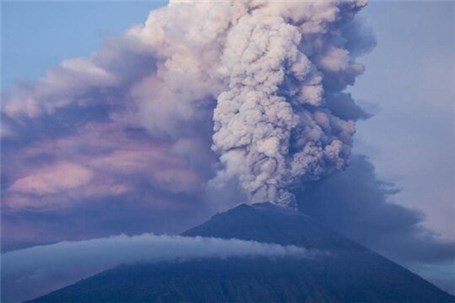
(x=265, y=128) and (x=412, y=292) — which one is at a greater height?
(x=265, y=128)

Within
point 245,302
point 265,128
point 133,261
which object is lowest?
point 245,302

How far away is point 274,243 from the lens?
7200cm

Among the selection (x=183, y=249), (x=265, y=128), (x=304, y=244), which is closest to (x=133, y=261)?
(x=183, y=249)

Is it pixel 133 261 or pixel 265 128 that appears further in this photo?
pixel 133 261

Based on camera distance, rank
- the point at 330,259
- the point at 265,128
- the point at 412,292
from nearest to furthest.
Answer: the point at 265,128, the point at 412,292, the point at 330,259

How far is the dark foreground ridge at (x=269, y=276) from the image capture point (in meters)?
64.1

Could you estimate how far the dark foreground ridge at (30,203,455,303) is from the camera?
64062mm

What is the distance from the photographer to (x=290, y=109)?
203 feet

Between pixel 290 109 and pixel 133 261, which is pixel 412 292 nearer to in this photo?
pixel 290 109

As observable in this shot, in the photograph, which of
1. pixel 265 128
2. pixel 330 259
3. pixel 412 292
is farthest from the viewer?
pixel 330 259

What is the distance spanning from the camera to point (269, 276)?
67625 millimetres

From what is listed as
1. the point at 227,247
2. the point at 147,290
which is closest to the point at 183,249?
the point at 227,247

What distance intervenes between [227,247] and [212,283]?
631 centimetres

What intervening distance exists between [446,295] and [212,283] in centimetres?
1705
